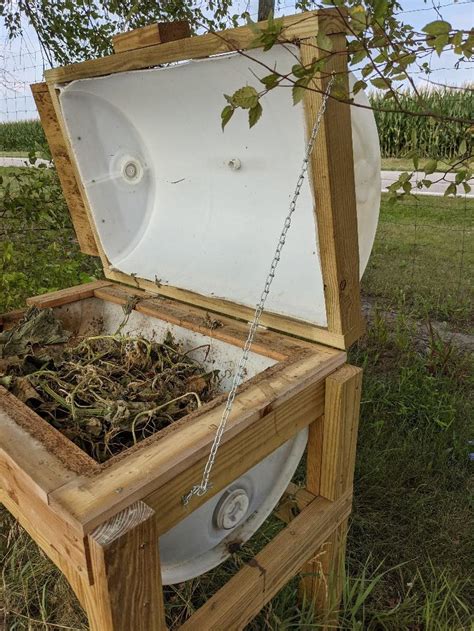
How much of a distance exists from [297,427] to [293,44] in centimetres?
83

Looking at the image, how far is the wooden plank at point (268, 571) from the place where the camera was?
1166 mm

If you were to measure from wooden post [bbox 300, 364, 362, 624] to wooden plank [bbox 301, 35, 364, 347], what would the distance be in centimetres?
14

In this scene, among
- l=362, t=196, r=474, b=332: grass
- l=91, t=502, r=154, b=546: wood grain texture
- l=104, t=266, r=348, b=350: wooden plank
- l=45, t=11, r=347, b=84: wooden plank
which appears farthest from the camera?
l=362, t=196, r=474, b=332: grass

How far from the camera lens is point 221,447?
102cm

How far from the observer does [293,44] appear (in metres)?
1.02

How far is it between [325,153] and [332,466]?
80cm

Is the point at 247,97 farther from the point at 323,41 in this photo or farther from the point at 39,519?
the point at 39,519

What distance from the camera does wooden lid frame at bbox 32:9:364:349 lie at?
1.01 meters

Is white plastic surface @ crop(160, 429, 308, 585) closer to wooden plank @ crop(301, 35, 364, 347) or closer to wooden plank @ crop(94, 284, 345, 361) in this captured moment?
wooden plank @ crop(94, 284, 345, 361)

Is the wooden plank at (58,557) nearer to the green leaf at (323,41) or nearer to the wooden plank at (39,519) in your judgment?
the wooden plank at (39,519)

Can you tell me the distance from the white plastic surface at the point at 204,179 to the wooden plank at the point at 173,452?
10.0 inches

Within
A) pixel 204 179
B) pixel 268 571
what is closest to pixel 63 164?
pixel 204 179

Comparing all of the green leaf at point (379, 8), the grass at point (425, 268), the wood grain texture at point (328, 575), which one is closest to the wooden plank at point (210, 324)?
the wood grain texture at point (328, 575)

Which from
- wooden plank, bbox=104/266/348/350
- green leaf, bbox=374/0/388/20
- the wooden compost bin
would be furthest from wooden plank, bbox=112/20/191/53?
wooden plank, bbox=104/266/348/350
